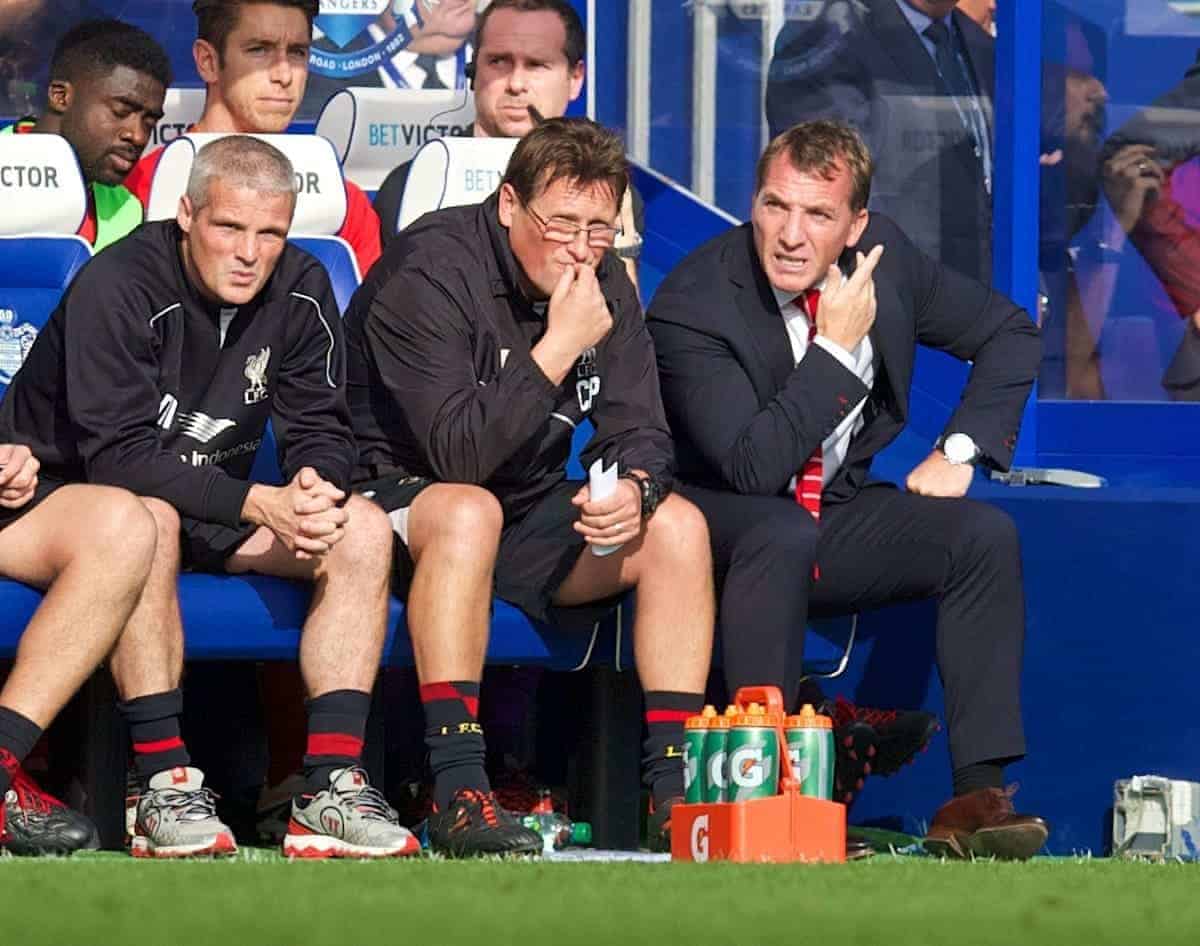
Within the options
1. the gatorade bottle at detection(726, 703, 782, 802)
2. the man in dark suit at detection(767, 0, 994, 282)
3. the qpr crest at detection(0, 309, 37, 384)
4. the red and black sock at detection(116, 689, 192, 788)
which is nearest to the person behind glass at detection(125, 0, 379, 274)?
the qpr crest at detection(0, 309, 37, 384)

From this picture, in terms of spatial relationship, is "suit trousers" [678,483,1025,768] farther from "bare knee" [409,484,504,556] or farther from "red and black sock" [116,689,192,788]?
"red and black sock" [116,689,192,788]

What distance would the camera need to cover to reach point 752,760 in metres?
3.86

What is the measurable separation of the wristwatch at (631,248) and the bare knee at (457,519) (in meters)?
1.11

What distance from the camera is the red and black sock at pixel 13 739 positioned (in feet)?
13.2

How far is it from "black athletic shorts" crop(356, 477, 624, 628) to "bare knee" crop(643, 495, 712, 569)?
13 cm

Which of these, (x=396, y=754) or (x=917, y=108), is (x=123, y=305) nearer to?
(x=396, y=754)

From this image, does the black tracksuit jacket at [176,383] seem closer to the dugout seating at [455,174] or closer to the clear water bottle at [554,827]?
the clear water bottle at [554,827]

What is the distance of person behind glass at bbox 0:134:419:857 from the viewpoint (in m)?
4.18

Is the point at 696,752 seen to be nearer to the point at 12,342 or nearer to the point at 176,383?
the point at 176,383

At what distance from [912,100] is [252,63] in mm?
1456

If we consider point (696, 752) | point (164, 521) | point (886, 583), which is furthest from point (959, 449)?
point (164, 521)

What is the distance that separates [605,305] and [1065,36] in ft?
5.03

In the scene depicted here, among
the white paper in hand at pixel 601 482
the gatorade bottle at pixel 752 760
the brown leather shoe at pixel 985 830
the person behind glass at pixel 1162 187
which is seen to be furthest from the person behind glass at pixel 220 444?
the person behind glass at pixel 1162 187

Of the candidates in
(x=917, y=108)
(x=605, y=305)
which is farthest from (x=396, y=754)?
(x=917, y=108)
